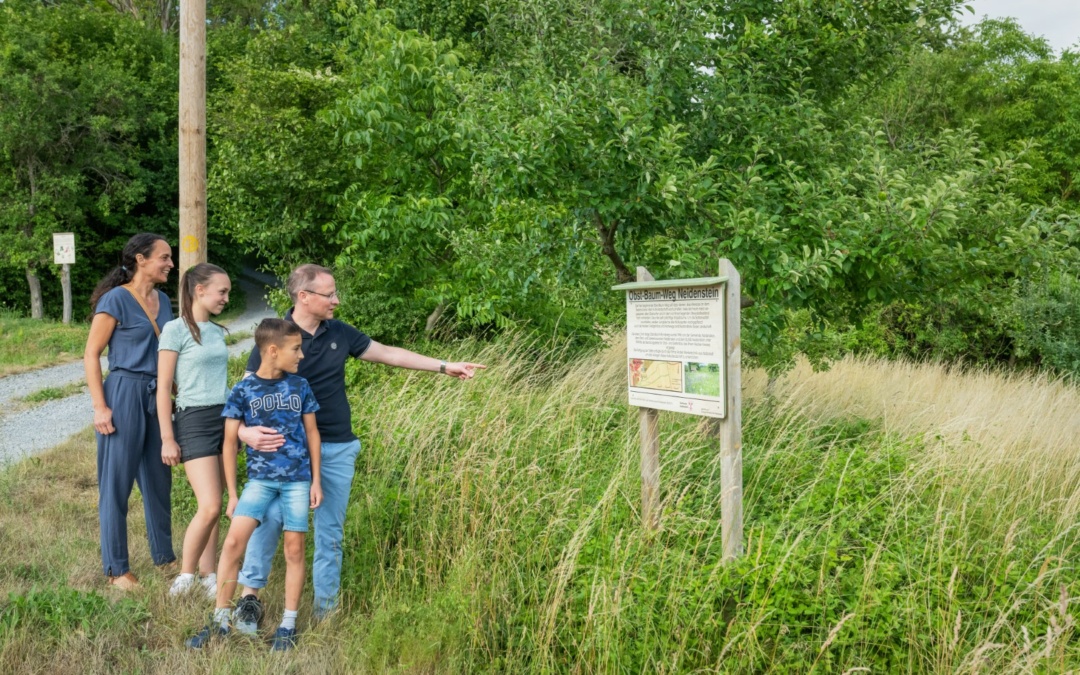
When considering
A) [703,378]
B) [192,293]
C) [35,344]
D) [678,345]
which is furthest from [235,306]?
[703,378]

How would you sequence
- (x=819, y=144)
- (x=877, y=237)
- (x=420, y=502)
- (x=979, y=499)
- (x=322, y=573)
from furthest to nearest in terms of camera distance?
(x=819, y=144), (x=877, y=237), (x=420, y=502), (x=979, y=499), (x=322, y=573)

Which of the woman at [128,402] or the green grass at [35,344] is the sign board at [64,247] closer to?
the green grass at [35,344]

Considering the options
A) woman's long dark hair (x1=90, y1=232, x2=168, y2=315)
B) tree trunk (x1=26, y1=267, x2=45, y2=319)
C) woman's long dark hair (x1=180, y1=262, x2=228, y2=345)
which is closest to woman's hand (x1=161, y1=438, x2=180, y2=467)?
woman's long dark hair (x1=180, y1=262, x2=228, y2=345)

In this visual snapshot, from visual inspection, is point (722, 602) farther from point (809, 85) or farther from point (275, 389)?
point (809, 85)

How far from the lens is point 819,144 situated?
20.2ft

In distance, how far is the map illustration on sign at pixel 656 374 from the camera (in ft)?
12.4

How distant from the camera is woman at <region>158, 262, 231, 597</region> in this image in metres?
4.17

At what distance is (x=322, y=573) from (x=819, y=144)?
184 inches

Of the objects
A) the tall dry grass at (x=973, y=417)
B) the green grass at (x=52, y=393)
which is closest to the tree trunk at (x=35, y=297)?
the green grass at (x=52, y=393)

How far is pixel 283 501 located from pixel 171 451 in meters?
0.85

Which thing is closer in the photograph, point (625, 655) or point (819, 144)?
point (625, 655)

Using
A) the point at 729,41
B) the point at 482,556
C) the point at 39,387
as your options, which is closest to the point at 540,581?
the point at 482,556

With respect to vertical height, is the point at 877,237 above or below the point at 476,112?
below

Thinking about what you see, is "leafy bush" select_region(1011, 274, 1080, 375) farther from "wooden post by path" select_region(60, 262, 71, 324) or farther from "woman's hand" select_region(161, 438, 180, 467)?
"wooden post by path" select_region(60, 262, 71, 324)
